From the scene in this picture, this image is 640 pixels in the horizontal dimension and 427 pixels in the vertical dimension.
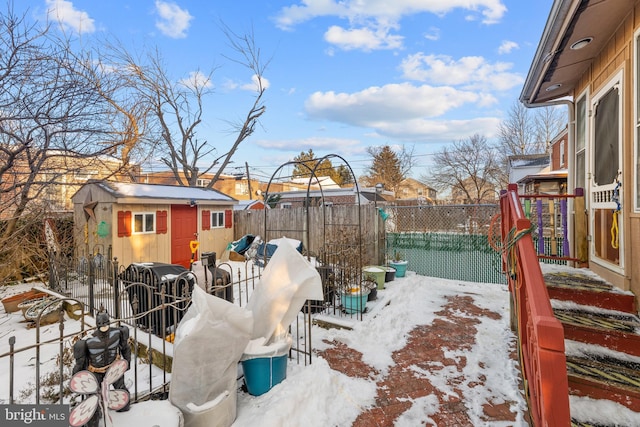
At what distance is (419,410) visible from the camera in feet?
9.44

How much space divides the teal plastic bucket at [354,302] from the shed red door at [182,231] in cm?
744

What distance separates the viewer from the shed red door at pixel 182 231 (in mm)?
10398

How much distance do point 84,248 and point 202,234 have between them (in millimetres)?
3554

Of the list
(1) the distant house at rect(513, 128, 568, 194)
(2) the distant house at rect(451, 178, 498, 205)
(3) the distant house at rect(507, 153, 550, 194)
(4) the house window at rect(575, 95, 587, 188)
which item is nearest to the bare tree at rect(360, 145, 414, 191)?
(2) the distant house at rect(451, 178, 498, 205)

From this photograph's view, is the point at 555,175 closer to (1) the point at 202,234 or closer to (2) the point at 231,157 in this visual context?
(1) the point at 202,234

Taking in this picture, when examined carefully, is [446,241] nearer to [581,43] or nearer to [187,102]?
[581,43]

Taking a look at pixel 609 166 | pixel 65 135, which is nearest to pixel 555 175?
pixel 609 166

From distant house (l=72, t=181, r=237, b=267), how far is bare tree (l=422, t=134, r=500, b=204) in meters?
21.1

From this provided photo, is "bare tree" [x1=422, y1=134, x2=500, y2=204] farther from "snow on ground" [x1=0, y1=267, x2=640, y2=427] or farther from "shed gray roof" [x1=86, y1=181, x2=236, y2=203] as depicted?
"snow on ground" [x1=0, y1=267, x2=640, y2=427]

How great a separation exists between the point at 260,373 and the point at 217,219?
10.1m

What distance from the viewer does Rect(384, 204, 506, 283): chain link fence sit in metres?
7.86

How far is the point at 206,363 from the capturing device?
230cm

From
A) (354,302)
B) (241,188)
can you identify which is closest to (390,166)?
(241,188)

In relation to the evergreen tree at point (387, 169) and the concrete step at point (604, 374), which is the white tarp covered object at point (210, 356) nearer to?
the concrete step at point (604, 374)
